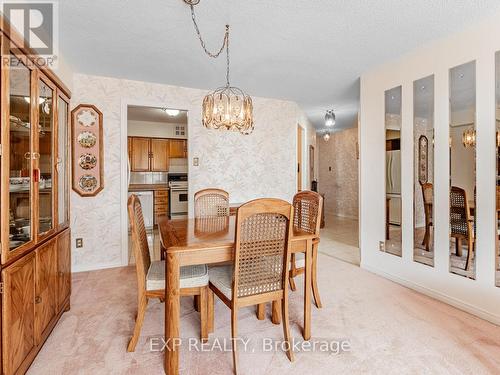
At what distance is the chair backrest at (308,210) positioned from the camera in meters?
2.19

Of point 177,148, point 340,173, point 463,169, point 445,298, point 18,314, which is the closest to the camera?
point 18,314

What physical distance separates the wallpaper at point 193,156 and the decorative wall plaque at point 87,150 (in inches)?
2.7

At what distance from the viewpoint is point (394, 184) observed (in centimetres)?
298

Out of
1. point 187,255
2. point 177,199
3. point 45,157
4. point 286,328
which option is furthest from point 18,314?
point 177,199

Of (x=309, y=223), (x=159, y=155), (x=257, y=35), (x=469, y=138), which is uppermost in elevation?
(x=257, y=35)

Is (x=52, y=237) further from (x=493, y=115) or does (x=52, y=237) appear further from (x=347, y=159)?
(x=347, y=159)

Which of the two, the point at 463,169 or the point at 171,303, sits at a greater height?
the point at 463,169

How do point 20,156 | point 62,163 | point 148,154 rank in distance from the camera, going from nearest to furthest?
point 20,156, point 62,163, point 148,154

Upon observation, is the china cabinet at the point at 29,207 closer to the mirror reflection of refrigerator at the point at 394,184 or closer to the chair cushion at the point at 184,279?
the chair cushion at the point at 184,279

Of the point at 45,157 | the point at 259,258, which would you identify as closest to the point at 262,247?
the point at 259,258

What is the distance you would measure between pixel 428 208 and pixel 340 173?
16.0 feet

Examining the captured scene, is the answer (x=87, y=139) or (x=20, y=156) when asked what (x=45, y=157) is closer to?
(x=20, y=156)

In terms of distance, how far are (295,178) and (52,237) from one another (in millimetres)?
3434

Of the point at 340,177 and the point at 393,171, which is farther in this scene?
the point at 340,177
